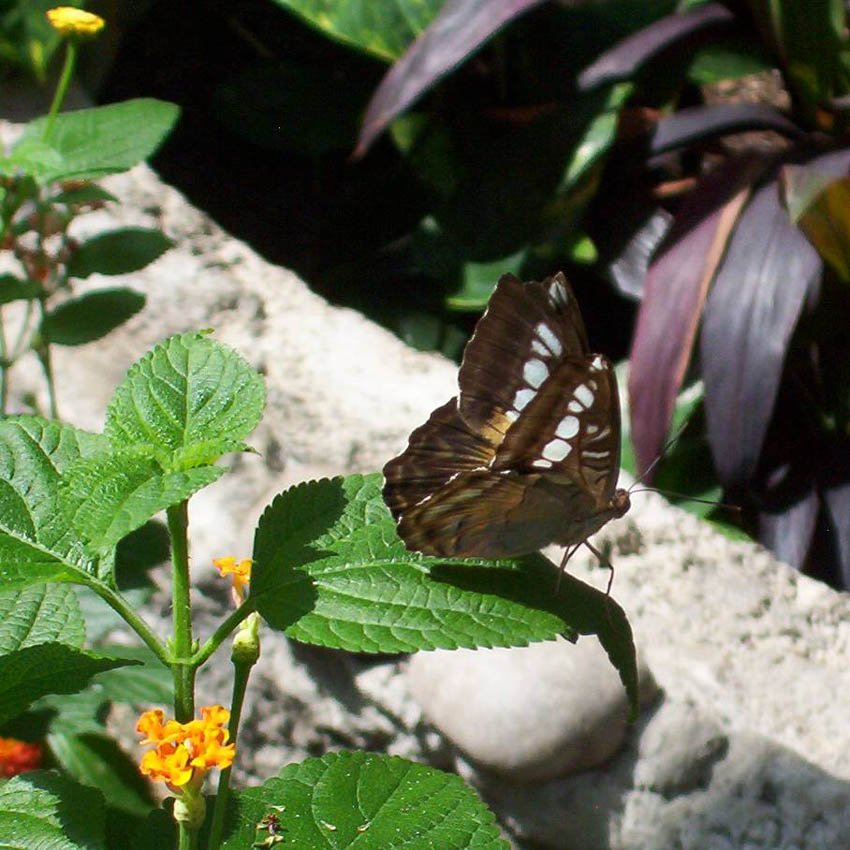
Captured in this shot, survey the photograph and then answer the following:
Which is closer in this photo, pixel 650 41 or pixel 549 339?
pixel 549 339

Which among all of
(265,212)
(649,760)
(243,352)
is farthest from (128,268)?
(265,212)

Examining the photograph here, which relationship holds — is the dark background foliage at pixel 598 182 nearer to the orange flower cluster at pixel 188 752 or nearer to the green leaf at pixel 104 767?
the green leaf at pixel 104 767

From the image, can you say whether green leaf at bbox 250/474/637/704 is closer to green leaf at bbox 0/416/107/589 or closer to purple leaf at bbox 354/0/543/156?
green leaf at bbox 0/416/107/589

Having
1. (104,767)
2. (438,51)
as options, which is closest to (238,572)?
(104,767)

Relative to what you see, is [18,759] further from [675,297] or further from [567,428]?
[675,297]

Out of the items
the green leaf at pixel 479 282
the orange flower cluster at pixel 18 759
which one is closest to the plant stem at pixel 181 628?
the orange flower cluster at pixel 18 759

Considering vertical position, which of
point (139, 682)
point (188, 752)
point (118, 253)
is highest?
point (188, 752)

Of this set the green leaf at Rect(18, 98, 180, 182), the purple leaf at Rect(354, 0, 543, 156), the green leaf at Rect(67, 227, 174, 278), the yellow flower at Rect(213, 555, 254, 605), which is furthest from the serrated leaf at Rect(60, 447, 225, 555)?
the purple leaf at Rect(354, 0, 543, 156)
